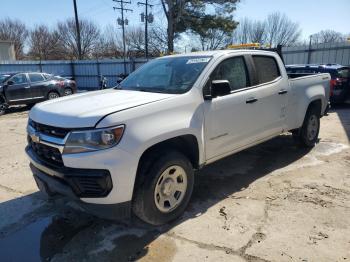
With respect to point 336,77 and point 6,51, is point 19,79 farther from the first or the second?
point 6,51

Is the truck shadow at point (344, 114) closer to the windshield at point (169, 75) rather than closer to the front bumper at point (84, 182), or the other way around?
the windshield at point (169, 75)

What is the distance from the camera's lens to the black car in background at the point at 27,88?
42.2ft

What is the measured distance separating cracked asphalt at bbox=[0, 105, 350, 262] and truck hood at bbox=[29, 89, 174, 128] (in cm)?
124

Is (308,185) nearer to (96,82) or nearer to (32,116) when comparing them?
(32,116)

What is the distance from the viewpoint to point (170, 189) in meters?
3.47

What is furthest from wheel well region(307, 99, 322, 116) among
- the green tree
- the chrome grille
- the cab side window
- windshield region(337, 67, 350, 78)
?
the green tree

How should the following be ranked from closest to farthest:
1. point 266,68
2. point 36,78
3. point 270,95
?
point 270,95 < point 266,68 < point 36,78

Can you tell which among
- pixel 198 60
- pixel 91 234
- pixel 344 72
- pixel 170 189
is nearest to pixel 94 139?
pixel 170 189

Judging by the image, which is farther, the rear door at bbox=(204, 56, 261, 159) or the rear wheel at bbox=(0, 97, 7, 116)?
the rear wheel at bbox=(0, 97, 7, 116)

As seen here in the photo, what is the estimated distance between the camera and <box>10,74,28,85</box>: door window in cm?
1318

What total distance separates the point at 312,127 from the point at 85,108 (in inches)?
184

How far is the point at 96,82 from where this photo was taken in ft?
74.4

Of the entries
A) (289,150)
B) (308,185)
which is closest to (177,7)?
(289,150)

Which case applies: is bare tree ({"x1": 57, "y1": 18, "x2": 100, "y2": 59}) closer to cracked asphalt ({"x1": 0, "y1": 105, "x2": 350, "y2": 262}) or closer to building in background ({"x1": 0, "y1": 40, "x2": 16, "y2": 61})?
building in background ({"x1": 0, "y1": 40, "x2": 16, "y2": 61})
